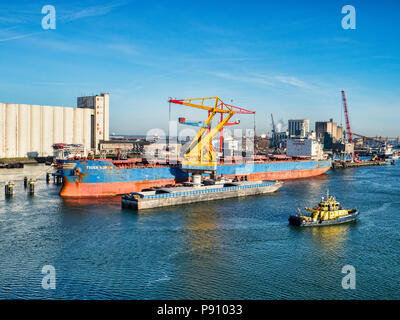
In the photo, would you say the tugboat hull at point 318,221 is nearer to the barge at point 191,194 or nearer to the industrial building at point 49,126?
the barge at point 191,194

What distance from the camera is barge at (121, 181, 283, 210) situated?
29469 mm

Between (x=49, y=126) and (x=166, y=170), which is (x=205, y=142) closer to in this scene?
(x=166, y=170)

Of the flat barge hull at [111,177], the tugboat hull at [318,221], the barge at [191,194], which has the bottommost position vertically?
the tugboat hull at [318,221]

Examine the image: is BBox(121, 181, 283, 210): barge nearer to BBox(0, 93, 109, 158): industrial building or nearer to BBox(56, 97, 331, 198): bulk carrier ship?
BBox(56, 97, 331, 198): bulk carrier ship

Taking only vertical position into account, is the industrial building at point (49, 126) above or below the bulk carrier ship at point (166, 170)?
above

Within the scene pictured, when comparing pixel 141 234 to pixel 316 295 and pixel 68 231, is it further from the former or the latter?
pixel 316 295

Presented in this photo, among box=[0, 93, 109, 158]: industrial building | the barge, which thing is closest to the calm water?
the barge

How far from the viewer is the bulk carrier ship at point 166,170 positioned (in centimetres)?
3441

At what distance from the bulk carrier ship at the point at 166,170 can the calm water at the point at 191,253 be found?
3.85 metres

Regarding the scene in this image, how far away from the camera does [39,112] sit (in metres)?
73.1

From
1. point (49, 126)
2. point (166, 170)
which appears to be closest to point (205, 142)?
point (166, 170)

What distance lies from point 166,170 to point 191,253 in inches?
829

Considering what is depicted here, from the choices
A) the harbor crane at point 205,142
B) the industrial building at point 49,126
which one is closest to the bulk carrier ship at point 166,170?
the harbor crane at point 205,142

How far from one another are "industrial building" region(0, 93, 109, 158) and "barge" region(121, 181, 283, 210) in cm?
4497
